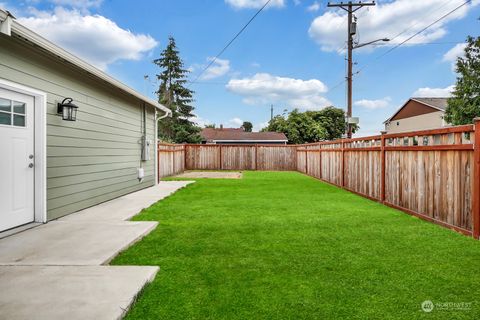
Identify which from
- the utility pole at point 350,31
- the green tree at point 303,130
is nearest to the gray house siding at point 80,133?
the utility pole at point 350,31

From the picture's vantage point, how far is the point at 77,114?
5.33m

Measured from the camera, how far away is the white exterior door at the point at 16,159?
3850mm

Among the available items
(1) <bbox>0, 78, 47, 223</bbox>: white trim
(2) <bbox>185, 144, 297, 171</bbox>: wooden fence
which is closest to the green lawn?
(1) <bbox>0, 78, 47, 223</bbox>: white trim

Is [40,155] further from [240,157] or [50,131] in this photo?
[240,157]

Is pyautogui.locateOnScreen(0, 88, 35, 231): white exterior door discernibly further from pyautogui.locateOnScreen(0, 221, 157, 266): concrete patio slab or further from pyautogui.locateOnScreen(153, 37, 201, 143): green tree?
pyautogui.locateOnScreen(153, 37, 201, 143): green tree

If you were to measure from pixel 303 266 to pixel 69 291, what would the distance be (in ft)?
6.04

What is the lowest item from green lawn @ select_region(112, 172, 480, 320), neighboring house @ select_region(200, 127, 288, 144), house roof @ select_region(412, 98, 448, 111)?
green lawn @ select_region(112, 172, 480, 320)

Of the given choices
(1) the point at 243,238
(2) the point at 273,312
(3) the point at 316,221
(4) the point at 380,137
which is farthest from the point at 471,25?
(2) the point at 273,312

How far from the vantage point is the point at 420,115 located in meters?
Answer: 26.1

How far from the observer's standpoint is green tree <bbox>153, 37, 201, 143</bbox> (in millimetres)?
25953

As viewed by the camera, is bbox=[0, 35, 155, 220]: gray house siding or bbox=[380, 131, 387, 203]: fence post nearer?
bbox=[0, 35, 155, 220]: gray house siding

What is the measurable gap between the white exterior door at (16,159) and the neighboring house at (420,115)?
2449cm

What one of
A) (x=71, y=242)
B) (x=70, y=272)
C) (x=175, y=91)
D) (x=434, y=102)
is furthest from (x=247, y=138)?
(x=70, y=272)

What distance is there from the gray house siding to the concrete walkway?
93 cm
